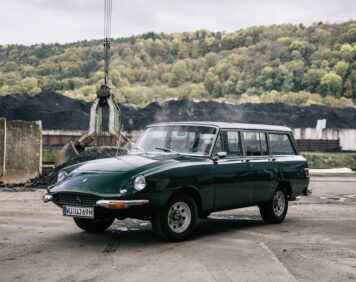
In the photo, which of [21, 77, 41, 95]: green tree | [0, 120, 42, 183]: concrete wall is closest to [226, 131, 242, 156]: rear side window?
[0, 120, 42, 183]: concrete wall

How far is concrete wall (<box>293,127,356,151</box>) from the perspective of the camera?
53750mm

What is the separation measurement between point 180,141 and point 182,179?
1.12 meters

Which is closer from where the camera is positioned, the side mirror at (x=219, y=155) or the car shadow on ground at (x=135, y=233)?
the car shadow on ground at (x=135, y=233)

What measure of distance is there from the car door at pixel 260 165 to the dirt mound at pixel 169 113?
41.5 metres

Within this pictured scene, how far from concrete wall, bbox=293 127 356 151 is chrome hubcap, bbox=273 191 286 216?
45.0 metres

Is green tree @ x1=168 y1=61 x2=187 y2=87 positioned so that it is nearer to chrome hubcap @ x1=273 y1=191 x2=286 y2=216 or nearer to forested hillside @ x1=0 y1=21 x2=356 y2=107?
forested hillside @ x1=0 y1=21 x2=356 y2=107

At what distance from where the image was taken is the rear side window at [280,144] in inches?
405

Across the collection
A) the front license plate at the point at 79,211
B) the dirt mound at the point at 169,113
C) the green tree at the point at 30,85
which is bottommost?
the front license plate at the point at 79,211

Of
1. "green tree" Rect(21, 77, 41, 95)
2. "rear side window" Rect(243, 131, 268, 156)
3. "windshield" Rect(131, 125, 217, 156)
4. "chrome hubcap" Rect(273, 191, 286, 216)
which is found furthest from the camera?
"green tree" Rect(21, 77, 41, 95)

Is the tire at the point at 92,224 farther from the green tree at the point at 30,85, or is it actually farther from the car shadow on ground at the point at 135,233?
the green tree at the point at 30,85

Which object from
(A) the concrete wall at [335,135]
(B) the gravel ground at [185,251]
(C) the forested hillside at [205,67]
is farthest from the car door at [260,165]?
(C) the forested hillside at [205,67]

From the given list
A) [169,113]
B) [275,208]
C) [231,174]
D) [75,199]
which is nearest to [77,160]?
[275,208]

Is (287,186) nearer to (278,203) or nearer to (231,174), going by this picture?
(278,203)

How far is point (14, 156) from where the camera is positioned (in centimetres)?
1800
